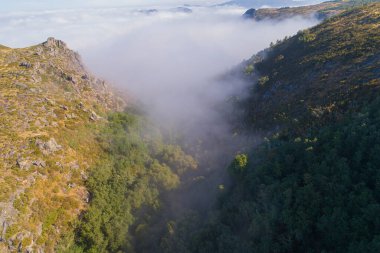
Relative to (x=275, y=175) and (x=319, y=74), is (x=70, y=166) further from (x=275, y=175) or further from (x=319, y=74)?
(x=319, y=74)

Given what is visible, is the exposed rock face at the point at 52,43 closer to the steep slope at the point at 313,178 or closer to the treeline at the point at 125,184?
the treeline at the point at 125,184

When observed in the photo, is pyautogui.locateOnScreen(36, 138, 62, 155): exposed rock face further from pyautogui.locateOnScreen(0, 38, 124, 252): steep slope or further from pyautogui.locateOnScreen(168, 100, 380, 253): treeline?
pyautogui.locateOnScreen(168, 100, 380, 253): treeline

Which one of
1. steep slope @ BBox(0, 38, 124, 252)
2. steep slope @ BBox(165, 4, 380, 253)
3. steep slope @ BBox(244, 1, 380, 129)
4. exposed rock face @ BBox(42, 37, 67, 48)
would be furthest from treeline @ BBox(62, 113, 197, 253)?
exposed rock face @ BBox(42, 37, 67, 48)

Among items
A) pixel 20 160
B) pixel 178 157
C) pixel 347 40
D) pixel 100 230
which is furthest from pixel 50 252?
pixel 347 40

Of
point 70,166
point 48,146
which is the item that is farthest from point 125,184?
point 48,146

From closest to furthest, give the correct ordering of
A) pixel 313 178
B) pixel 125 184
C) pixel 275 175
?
pixel 313 178 → pixel 275 175 → pixel 125 184

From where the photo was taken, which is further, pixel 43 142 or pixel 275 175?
pixel 43 142

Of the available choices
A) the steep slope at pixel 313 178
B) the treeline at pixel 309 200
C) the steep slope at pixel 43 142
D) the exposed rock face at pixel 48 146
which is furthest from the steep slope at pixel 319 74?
the exposed rock face at pixel 48 146
